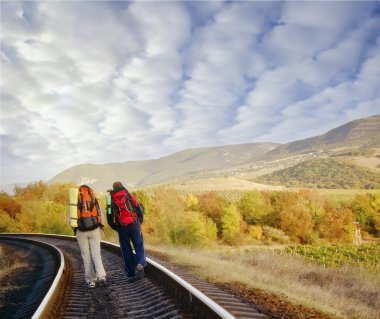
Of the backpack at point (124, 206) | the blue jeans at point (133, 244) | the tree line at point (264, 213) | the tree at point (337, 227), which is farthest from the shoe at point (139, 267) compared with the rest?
the tree at point (337, 227)

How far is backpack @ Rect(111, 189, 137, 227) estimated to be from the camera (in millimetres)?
8047

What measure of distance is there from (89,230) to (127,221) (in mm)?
814

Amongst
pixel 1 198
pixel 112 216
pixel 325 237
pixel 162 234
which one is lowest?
pixel 325 237

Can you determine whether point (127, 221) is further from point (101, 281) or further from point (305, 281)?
point (305, 281)

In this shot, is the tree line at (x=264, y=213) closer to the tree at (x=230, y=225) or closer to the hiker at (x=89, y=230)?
the tree at (x=230, y=225)

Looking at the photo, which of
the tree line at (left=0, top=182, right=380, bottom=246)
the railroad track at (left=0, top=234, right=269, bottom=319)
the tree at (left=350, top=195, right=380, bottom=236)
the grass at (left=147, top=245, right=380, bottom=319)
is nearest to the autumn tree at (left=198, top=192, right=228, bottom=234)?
the tree line at (left=0, top=182, right=380, bottom=246)

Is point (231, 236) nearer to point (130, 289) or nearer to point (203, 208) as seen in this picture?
point (203, 208)

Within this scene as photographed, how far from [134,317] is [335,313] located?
3081 mm

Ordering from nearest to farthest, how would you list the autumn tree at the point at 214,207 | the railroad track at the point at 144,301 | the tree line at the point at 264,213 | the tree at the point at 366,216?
the railroad track at the point at 144,301, the tree line at the point at 264,213, the autumn tree at the point at 214,207, the tree at the point at 366,216

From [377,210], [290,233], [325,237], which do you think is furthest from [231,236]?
[377,210]

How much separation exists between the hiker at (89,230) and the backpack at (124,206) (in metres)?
0.38

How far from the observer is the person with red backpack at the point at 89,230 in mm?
7793

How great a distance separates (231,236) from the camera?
67.7 m

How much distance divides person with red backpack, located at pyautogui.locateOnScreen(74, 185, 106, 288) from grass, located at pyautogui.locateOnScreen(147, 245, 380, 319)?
2.44 m
